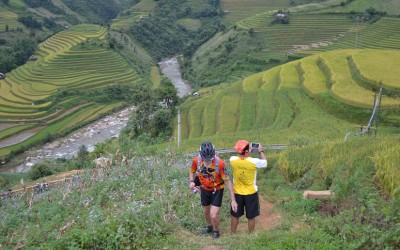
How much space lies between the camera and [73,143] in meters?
35.5

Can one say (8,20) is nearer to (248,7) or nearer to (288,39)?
(248,7)

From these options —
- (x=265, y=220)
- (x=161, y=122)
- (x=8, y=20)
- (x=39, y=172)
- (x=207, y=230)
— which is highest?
(x=8, y=20)

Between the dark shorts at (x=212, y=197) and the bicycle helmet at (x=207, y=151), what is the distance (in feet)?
2.10

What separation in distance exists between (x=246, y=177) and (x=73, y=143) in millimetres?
32739

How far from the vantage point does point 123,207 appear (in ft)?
18.8

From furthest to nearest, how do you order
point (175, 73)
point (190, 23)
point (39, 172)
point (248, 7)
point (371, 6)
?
point (190, 23)
point (248, 7)
point (175, 73)
point (371, 6)
point (39, 172)

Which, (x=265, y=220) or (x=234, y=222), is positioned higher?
(x=234, y=222)

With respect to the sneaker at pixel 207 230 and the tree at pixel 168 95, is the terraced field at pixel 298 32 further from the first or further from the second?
the sneaker at pixel 207 230

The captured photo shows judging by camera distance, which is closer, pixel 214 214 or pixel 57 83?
pixel 214 214

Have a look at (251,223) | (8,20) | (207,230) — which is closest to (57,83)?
(8,20)

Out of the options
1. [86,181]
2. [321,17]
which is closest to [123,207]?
[86,181]

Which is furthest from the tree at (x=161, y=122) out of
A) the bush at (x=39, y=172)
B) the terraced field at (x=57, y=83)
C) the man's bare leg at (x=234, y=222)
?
the man's bare leg at (x=234, y=222)

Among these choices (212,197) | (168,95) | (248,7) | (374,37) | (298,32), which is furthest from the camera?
(248,7)

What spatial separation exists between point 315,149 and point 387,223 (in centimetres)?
481
